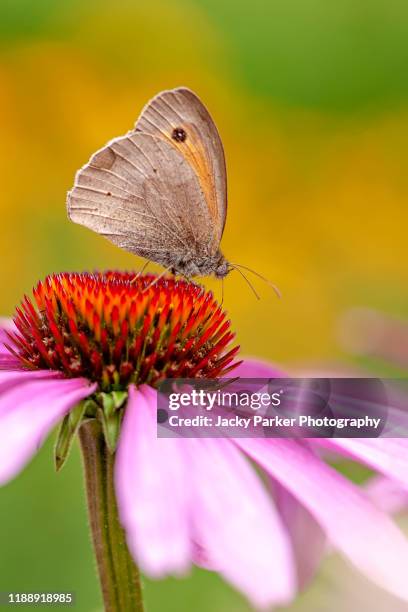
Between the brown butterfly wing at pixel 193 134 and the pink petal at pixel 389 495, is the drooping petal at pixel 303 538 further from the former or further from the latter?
the brown butterfly wing at pixel 193 134

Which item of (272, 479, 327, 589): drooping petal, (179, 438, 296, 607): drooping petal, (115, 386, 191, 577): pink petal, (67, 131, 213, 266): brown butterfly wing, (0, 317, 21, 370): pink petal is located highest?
(67, 131, 213, 266): brown butterfly wing

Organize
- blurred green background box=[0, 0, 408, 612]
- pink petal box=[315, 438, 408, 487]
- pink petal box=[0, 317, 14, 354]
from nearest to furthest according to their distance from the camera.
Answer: pink petal box=[315, 438, 408, 487], pink petal box=[0, 317, 14, 354], blurred green background box=[0, 0, 408, 612]

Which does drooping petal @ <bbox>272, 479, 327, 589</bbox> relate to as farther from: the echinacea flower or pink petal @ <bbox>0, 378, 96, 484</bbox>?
pink petal @ <bbox>0, 378, 96, 484</bbox>

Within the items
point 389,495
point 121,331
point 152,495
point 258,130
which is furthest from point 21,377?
point 258,130

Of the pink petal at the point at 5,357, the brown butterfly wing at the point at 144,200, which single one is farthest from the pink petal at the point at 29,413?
Result: the brown butterfly wing at the point at 144,200

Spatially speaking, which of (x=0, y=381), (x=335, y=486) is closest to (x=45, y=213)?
(x=0, y=381)

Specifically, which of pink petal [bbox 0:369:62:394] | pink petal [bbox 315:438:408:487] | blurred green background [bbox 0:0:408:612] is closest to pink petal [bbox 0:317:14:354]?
pink petal [bbox 0:369:62:394]
